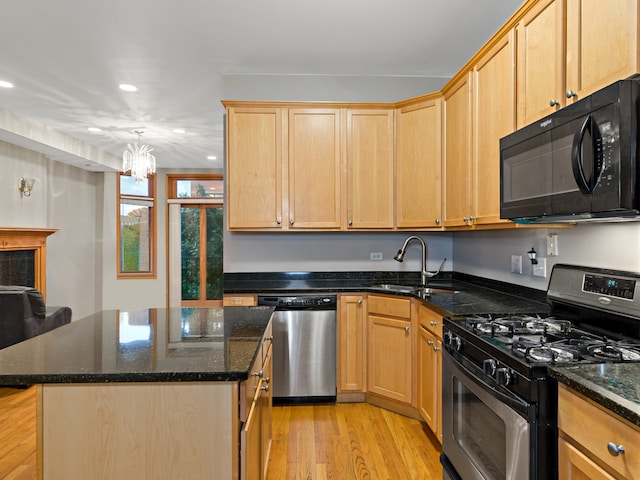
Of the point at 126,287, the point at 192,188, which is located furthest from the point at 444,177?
the point at 126,287

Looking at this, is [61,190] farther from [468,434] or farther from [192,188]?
[468,434]

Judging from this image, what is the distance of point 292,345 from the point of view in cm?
306

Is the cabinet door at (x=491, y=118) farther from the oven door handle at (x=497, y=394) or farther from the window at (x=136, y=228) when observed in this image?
the window at (x=136, y=228)

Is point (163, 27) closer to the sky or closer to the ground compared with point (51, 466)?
closer to the sky

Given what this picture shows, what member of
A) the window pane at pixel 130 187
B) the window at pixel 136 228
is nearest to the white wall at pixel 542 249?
the window at pixel 136 228

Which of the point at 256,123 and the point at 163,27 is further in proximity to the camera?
the point at 256,123

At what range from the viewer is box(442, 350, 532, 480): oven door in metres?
1.33

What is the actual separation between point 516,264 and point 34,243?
567cm

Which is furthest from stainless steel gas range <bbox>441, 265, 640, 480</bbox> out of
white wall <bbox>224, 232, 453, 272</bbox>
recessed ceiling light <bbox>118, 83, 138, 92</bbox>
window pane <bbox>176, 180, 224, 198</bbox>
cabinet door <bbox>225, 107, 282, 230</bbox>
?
window pane <bbox>176, 180, 224, 198</bbox>

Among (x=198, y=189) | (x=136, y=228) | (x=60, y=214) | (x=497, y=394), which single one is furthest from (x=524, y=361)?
(x=136, y=228)

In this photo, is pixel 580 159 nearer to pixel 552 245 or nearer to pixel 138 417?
pixel 552 245

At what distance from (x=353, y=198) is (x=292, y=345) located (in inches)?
49.4

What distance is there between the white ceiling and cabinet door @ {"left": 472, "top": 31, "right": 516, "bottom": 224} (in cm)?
49

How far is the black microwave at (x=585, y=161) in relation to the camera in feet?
4.12
